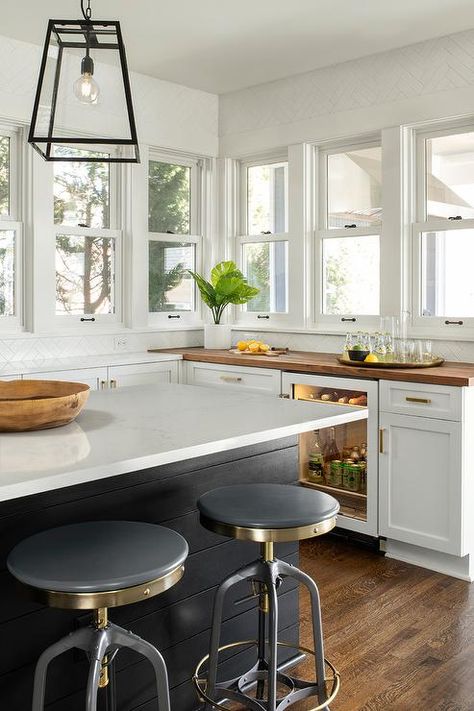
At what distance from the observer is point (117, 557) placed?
1646 mm

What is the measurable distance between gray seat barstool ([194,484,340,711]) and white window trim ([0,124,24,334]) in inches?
108

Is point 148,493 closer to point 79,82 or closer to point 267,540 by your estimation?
point 267,540

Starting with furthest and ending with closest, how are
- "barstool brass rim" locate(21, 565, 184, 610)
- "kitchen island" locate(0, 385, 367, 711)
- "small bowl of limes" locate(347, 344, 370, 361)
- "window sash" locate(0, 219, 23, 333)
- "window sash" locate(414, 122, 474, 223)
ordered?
"window sash" locate(0, 219, 23, 333)
"window sash" locate(414, 122, 474, 223)
"small bowl of limes" locate(347, 344, 370, 361)
"kitchen island" locate(0, 385, 367, 711)
"barstool brass rim" locate(21, 565, 184, 610)

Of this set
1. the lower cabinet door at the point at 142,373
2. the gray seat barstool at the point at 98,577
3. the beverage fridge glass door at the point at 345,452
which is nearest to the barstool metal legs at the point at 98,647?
the gray seat barstool at the point at 98,577

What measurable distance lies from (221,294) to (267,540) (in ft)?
11.1

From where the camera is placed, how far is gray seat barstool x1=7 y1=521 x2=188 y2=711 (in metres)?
1.53

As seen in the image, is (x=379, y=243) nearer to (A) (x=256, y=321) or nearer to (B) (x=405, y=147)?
(B) (x=405, y=147)

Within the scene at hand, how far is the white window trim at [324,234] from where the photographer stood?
4.74 metres

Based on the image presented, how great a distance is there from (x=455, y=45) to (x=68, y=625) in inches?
147

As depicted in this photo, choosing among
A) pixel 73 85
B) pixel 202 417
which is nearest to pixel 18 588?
pixel 202 417

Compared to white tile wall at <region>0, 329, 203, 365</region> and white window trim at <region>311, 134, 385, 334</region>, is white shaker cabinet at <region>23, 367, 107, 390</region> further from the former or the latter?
white window trim at <region>311, 134, 385, 334</region>

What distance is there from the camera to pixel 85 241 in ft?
16.1

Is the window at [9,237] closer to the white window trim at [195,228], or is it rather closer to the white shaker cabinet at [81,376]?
the white shaker cabinet at [81,376]

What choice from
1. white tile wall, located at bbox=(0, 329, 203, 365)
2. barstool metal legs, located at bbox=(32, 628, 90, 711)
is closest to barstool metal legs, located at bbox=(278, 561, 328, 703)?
barstool metal legs, located at bbox=(32, 628, 90, 711)
